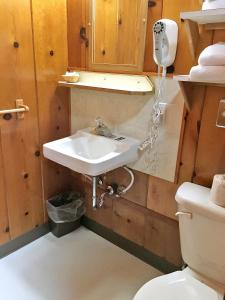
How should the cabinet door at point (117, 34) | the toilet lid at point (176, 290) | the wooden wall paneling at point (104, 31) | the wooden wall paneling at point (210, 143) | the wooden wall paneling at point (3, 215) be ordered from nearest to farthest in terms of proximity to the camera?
the toilet lid at point (176, 290)
the wooden wall paneling at point (210, 143)
the cabinet door at point (117, 34)
the wooden wall paneling at point (104, 31)
the wooden wall paneling at point (3, 215)

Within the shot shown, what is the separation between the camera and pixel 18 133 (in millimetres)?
1644

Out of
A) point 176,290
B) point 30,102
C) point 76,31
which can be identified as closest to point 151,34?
point 76,31

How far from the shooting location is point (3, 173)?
5.29 feet

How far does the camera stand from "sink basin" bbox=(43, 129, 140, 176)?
132cm

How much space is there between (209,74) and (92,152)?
35.4 inches

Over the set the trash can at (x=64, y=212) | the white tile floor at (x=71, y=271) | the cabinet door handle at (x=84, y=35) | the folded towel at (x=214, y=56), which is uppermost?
the cabinet door handle at (x=84, y=35)

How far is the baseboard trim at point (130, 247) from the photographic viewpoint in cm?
167

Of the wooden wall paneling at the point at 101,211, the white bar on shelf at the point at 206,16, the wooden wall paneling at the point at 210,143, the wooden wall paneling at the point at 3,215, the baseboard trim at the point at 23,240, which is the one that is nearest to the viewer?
the white bar on shelf at the point at 206,16

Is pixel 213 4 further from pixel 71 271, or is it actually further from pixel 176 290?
pixel 71 271

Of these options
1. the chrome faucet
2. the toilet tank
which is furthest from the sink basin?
the toilet tank

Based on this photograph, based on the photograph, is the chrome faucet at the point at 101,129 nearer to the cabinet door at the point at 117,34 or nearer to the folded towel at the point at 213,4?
the cabinet door at the point at 117,34

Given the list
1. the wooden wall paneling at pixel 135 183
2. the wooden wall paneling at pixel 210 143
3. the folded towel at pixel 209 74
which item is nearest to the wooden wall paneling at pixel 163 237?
the wooden wall paneling at pixel 135 183

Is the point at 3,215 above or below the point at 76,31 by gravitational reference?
below

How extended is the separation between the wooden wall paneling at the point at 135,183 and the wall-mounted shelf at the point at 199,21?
0.78m
